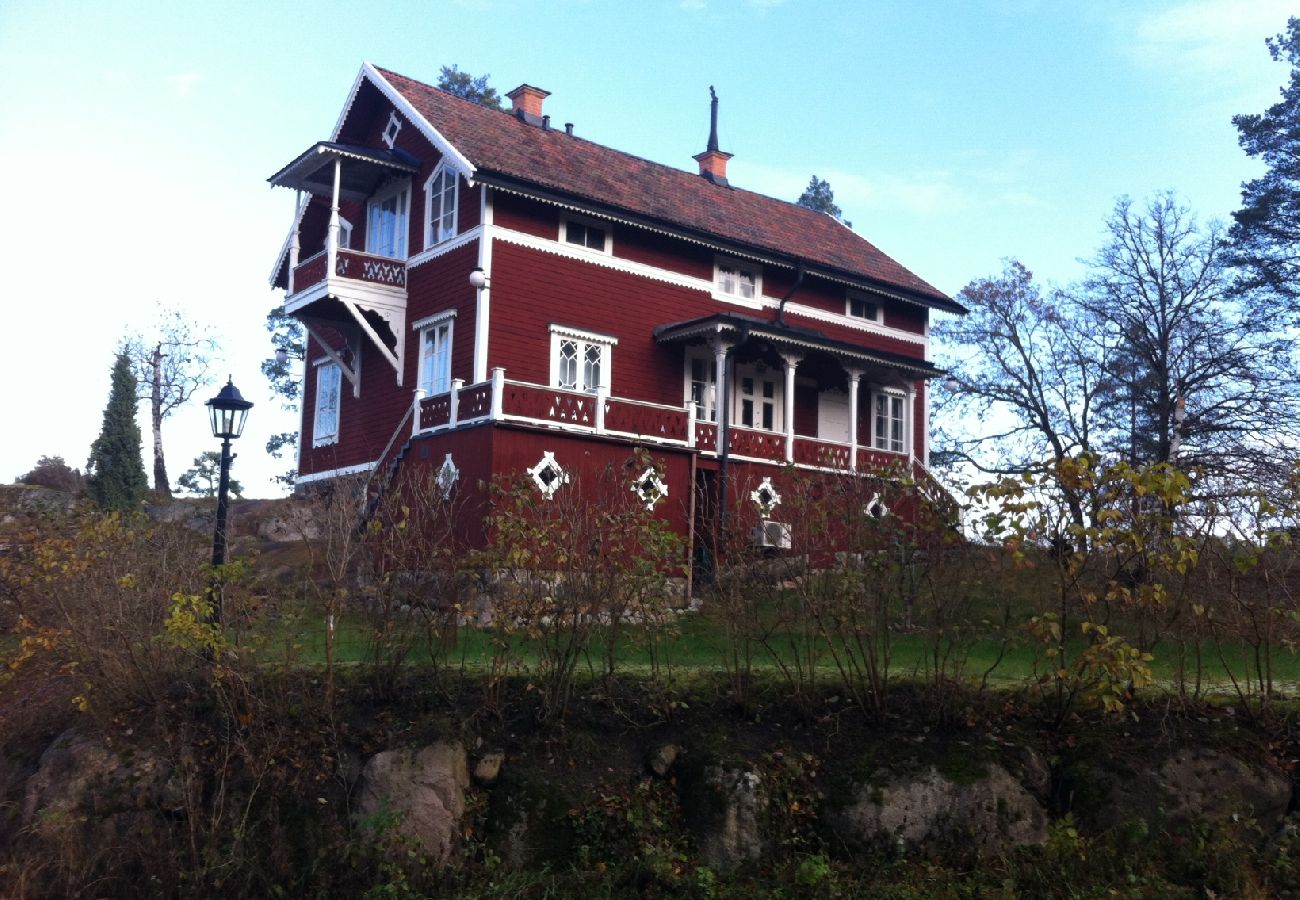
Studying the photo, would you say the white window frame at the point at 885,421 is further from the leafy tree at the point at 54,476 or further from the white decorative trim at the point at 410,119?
the leafy tree at the point at 54,476

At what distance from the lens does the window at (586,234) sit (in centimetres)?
2473

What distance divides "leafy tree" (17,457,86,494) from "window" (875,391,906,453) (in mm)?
23442

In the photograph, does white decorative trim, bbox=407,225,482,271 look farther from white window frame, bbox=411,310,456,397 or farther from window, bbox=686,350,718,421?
window, bbox=686,350,718,421

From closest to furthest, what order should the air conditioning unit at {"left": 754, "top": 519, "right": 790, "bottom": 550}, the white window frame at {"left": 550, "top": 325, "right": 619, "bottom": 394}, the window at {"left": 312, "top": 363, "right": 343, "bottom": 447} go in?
the air conditioning unit at {"left": 754, "top": 519, "right": 790, "bottom": 550}, the white window frame at {"left": 550, "top": 325, "right": 619, "bottom": 394}, the window at {"left": 312, "top": 363, "right": 343, "bottom": 447}

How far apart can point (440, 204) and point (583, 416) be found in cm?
587

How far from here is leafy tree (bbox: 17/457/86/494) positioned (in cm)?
3759

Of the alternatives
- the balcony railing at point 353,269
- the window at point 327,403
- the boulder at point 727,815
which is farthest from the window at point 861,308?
the boulder at point 727,815

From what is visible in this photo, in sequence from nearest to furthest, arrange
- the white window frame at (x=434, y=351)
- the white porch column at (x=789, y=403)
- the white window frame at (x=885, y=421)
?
the white window frame at (x=434, y=351) < the white porch column at (x=789, y=403) < the white window frame at (x=885, y=421)

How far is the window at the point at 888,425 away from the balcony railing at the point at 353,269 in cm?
1150

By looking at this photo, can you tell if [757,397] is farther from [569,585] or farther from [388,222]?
[569,585]

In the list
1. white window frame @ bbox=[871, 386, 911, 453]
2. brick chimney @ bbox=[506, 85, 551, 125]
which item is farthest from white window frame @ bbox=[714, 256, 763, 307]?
brick chimney @ bbox=[506, 85, 551, 125]

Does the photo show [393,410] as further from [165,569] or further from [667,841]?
[667,841]

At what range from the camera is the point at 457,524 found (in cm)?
2138

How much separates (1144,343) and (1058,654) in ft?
61.8
